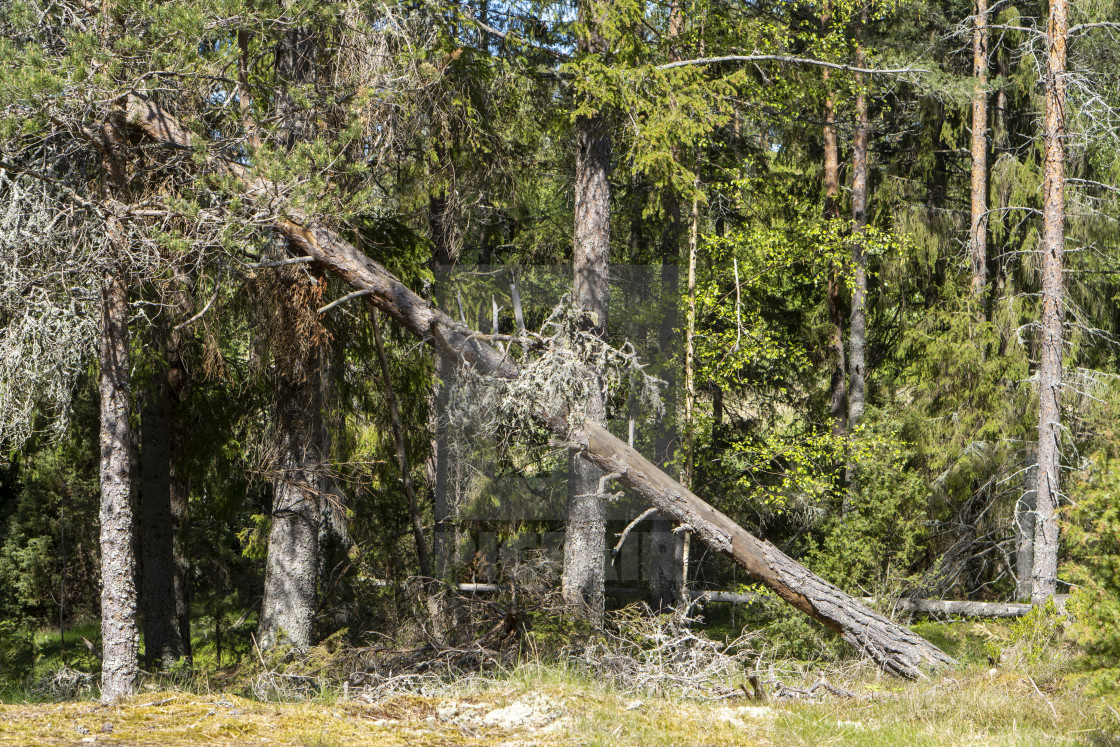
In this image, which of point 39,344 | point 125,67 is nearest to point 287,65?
point 125,67

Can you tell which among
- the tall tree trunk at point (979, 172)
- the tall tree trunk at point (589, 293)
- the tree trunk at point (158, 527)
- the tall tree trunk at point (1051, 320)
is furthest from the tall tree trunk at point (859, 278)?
the tree trunk at point (158, 527)

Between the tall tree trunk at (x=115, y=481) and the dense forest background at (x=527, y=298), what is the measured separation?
0.04 m

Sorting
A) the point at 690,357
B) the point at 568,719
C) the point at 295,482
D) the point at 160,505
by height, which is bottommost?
the point at 568,719

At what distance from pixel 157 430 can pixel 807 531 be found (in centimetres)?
1054

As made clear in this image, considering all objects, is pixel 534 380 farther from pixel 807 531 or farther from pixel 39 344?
pixel 807 531

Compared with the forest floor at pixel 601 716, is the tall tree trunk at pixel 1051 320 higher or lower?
higher

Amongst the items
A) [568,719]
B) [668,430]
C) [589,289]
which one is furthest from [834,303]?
[568,719]

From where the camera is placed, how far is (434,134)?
33.3ft

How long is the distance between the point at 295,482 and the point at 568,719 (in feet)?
15.3

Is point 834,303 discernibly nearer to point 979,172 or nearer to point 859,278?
point 859,278

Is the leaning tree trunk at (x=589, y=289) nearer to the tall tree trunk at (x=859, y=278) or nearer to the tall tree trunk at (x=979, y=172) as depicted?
the tall tree trunk at (x=859, y=278)

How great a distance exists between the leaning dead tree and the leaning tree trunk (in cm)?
165

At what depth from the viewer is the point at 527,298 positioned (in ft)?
50.7

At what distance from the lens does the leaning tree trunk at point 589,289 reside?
10.0 meters
